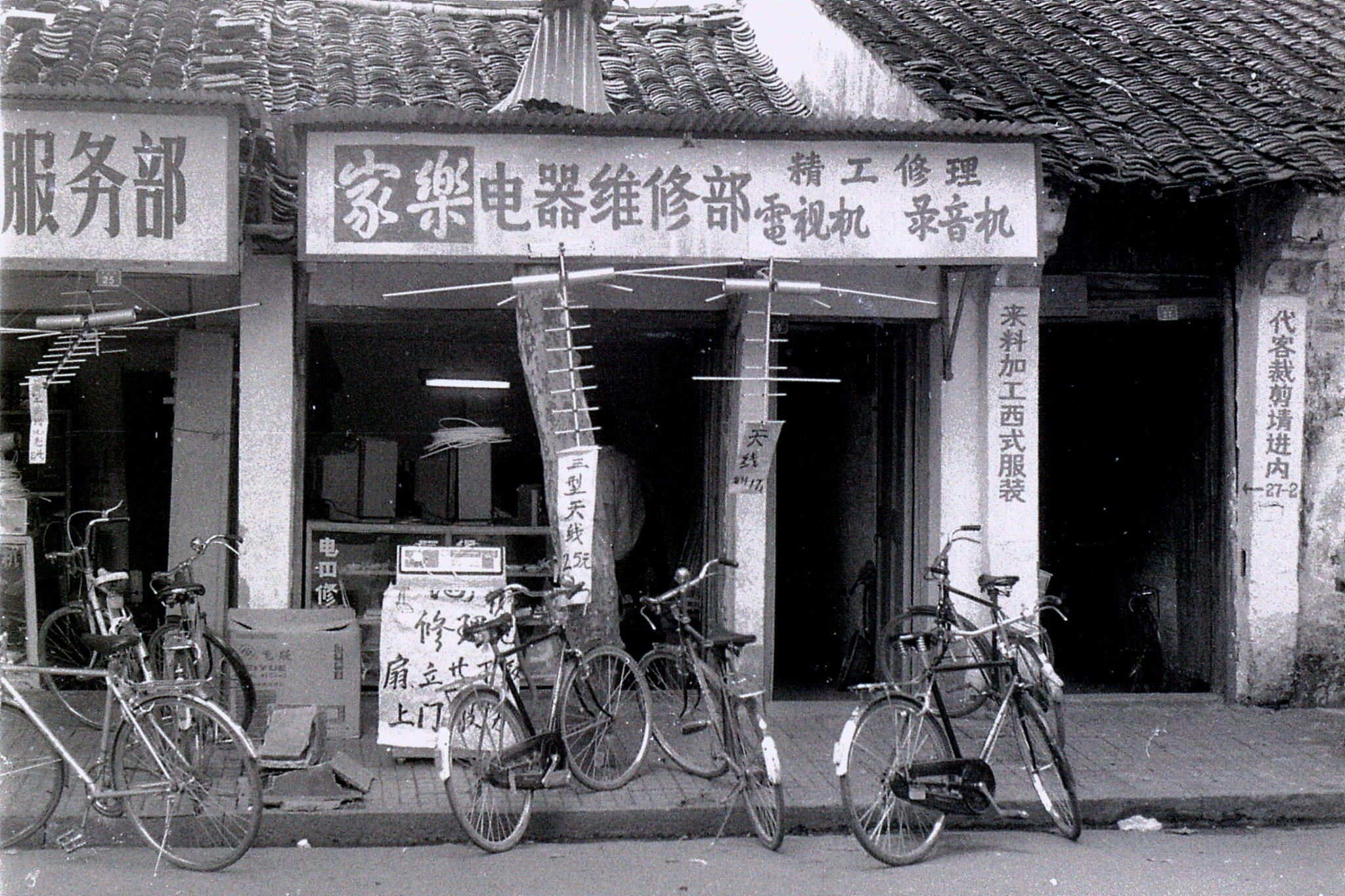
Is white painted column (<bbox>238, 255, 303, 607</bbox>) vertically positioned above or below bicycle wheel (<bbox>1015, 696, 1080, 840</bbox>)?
above

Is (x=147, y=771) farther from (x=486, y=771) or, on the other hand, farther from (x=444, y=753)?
(x=486, y=771)

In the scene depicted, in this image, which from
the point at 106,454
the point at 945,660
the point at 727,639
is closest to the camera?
the point at 727,639

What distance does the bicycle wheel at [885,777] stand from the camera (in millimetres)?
6531

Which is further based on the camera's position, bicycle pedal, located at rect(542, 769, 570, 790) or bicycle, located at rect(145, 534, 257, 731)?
bicycle, located at rect(145, 534, 257, 731)

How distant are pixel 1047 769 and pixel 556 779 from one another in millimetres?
2652

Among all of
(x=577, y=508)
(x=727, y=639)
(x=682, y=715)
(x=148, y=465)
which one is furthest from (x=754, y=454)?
(x=148, y=465)

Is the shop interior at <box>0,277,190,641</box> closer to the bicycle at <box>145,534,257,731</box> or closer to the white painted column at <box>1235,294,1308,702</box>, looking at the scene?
the bicycle at <box>145,534,257,731</box>

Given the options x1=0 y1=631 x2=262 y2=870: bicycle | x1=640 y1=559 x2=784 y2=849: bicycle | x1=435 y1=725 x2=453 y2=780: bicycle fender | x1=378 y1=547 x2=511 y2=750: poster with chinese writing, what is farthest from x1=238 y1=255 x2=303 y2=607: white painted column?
x1=435 y1=725 x2=453 y2=780: bicycle fender

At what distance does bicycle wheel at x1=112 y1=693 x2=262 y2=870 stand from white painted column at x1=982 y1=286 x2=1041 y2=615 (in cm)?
538

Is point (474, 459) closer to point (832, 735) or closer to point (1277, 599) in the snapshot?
point (832, 735)

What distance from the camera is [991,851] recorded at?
6801 mm

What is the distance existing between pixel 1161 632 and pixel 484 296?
6.37 meters

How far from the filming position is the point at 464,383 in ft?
37.4

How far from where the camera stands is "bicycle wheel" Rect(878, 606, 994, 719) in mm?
8602
